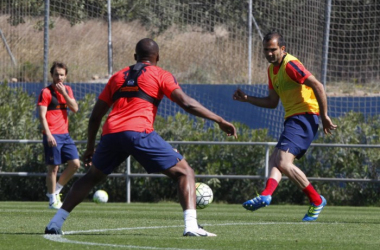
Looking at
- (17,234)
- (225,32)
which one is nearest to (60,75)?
(17,234)

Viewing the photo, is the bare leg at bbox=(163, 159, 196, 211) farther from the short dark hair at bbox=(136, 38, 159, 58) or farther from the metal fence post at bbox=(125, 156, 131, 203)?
the metal fence post at bbox=(125, 156, 131, 203)

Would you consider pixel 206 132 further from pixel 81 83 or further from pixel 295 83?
pixel 295 83

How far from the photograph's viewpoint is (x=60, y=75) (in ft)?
44.2

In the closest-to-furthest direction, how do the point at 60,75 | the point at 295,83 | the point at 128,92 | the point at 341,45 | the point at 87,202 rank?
1. the point at 128,92
2. the point at 295,83
3. the point at 60,75
4. the point at 87,202
5. the point at 341,45

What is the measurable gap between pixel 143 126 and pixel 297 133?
2880 millimetres

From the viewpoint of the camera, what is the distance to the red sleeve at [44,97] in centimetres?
1388

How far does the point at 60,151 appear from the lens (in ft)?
46.4

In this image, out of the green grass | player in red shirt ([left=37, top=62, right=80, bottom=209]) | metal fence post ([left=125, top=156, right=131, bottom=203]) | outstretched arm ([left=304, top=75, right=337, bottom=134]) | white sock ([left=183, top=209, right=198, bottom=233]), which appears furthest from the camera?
metal fence post ([left=125, top=156, right=131, bottom=203])

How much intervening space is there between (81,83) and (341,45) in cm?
595

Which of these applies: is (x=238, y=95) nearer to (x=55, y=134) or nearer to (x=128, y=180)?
(x=55, y=134)

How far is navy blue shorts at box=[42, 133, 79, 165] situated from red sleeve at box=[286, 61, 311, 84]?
517 centimetres

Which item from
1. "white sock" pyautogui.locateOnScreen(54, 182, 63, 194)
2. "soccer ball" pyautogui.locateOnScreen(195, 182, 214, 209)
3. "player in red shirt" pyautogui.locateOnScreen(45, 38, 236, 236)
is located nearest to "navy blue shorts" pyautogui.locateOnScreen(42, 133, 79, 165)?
"white sock" pyautogui.locateOnScreen(54, 182, 63, 194)

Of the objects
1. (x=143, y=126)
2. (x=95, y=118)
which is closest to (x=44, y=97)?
(x=95, y=118)

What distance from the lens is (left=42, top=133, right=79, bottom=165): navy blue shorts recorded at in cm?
1408
